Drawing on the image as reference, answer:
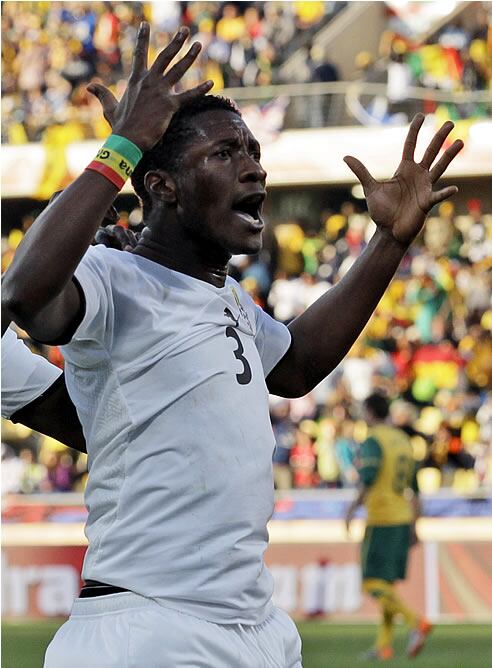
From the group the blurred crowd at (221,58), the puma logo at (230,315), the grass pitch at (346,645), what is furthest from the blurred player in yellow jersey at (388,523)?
the blurred crowd at (221,58)

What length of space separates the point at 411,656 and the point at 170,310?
29.4 feet

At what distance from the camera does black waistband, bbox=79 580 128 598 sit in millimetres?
2867

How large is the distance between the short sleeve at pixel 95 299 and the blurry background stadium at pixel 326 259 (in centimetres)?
758

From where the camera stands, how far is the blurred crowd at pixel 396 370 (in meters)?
15.4

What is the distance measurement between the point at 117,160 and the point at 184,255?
43 cm

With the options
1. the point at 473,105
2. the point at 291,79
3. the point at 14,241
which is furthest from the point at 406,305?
the point at 14,241

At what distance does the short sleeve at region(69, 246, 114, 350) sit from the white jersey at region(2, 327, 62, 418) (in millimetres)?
510

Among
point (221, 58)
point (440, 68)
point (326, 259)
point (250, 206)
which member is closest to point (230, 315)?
point (250, 206)

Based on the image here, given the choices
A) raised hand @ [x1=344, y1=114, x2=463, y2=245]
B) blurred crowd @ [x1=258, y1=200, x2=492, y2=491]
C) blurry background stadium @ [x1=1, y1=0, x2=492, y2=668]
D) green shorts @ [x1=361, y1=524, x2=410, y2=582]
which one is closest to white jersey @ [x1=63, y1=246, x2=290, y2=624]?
raised hand @ [x1=344, y1=114, x2=463, y2=245]

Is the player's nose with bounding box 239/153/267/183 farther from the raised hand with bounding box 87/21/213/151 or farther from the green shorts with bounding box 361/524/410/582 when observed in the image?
the green shorts with bounding box 361/524/410/582

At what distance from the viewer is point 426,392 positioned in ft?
55.3

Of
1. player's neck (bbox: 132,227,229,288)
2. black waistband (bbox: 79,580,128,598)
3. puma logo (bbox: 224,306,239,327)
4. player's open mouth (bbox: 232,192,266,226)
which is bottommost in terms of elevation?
black waistband (bbox: 79,580,128,598)

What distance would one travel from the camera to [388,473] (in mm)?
11102

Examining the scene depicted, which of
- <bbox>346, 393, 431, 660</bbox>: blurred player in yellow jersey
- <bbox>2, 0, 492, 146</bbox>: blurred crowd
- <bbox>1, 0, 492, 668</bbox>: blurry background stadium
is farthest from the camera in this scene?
<bbox>2, 0, 492, 146</bbox>: blurred crowd
